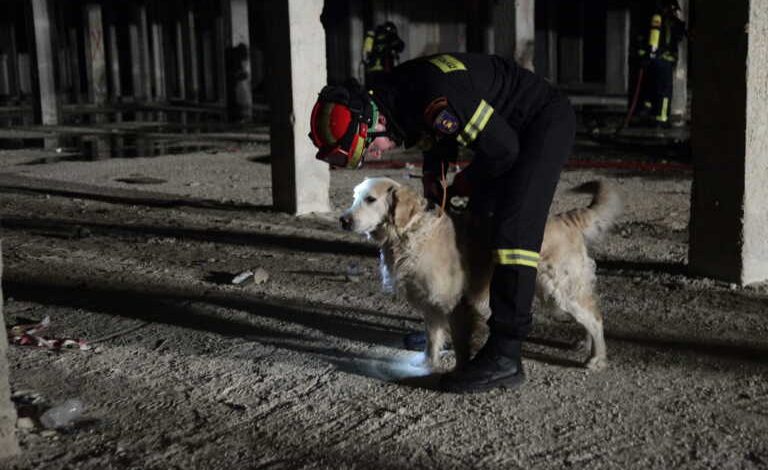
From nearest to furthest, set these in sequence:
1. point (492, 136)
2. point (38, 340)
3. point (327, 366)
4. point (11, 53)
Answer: point (492, 136)
point (327, 366)
point (38, 340)
point (11, 53)

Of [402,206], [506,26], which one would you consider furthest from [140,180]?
[402,206]

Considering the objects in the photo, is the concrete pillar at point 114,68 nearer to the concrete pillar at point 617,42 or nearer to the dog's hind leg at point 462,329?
the concrete pillar at point 617,42

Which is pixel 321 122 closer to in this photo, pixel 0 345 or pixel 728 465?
pixel 0 345

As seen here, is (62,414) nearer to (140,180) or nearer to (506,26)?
(140,180)

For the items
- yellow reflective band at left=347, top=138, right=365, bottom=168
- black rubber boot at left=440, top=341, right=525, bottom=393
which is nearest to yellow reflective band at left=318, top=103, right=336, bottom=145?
yellow reflective band at left=347, top=138, right=365, bottom=168

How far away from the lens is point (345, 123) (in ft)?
12.4

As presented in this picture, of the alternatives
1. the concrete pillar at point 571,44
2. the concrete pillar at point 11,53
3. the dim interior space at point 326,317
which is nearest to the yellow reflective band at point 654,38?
the dim interior space at point 326,317

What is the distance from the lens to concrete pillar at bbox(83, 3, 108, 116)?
28547 mm

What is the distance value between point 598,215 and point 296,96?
16.1ft

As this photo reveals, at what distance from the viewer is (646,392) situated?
420 centimetres

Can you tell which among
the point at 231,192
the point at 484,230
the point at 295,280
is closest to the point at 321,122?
the point at 484,230

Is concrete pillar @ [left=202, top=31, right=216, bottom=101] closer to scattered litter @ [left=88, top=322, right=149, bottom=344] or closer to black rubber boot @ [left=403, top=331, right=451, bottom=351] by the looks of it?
scattered litter @ [left=88, top=322, right=149, bottom=344]

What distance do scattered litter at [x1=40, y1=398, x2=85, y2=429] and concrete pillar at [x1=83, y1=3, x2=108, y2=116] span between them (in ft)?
87.1

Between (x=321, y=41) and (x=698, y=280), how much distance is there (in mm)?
4543
